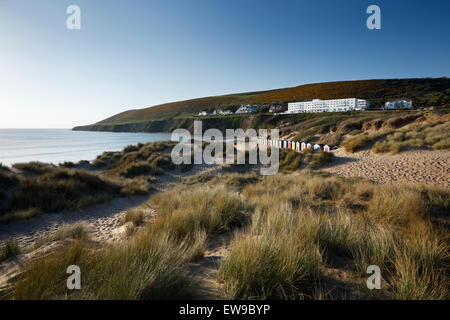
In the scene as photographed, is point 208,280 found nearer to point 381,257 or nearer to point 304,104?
point 381,257

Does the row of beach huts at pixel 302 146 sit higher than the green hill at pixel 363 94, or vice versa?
the green hill at pixel 363 94

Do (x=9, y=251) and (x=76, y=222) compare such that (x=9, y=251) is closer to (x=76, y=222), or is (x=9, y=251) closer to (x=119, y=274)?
(x=76, y=222)

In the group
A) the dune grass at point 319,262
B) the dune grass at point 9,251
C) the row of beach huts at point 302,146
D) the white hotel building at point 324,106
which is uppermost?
the white hotel building at point 324,106

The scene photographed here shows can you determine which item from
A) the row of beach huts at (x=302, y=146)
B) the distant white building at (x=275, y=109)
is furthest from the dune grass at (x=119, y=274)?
Answer: the distant white building at (x=275, y=109)

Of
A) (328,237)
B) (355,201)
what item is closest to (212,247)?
(328,237)

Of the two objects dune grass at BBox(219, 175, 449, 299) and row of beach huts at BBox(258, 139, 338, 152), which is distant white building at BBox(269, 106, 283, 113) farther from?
dune grass at BBox(219, 175, 449, 299)

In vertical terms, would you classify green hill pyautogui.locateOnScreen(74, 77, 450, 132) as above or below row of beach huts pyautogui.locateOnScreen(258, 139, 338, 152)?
above

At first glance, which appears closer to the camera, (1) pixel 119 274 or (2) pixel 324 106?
(1) pixel 119 274

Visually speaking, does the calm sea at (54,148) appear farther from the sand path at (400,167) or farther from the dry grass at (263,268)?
the sand path at (400,167)

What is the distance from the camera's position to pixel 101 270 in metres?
1.90

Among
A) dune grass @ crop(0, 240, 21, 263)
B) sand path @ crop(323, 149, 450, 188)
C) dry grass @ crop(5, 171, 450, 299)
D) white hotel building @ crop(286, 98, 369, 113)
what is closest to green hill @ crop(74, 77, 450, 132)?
white hotel building @ crop(286, 98, 369, 113)

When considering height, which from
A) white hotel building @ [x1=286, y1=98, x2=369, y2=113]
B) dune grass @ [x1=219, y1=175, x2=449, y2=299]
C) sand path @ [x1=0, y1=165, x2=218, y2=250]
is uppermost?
white hotel building @ [x1=286, y1=98, x2=369, y2=113]

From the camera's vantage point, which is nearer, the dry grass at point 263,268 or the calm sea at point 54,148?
the dry grass at point 263,268

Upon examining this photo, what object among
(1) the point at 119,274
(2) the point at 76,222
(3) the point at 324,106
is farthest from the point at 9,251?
(3) the point at 324,106
